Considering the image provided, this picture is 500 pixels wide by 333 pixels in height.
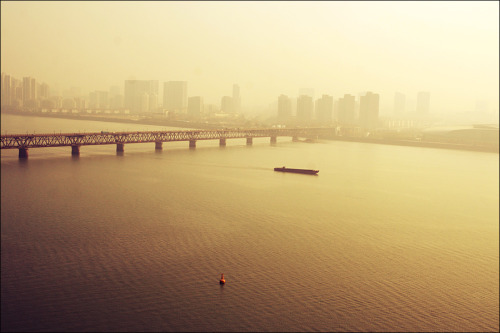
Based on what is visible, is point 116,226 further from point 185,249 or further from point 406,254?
point 406,254

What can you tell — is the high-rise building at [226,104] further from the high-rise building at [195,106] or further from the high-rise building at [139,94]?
the high-rise building at [139,94]

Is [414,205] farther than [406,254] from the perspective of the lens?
Yes

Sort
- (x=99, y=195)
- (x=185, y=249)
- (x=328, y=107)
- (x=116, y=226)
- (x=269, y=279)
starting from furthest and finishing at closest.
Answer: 1. (x=328, y=107)
2. (x=99, y=195)
3. (x=116, y=226)
4. (x=185, y=249)
5. (x=269, y=279)

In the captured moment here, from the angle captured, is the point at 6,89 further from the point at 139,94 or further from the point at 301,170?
the point at 301,170

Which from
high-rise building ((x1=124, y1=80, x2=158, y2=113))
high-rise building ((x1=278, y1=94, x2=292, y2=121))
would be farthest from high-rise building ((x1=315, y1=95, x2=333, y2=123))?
high-rise building ((x1=124, y1=80, x2=158, y2=113))

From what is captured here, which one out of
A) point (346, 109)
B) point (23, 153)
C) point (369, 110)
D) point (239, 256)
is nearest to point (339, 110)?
point (346, 109)

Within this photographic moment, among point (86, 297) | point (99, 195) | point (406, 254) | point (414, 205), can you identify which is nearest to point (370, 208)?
point (414, 205)

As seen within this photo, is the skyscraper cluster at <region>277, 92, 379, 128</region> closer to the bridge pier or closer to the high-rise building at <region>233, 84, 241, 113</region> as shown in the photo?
the high-rise building at <region>233, 84, 241, 113</region>
